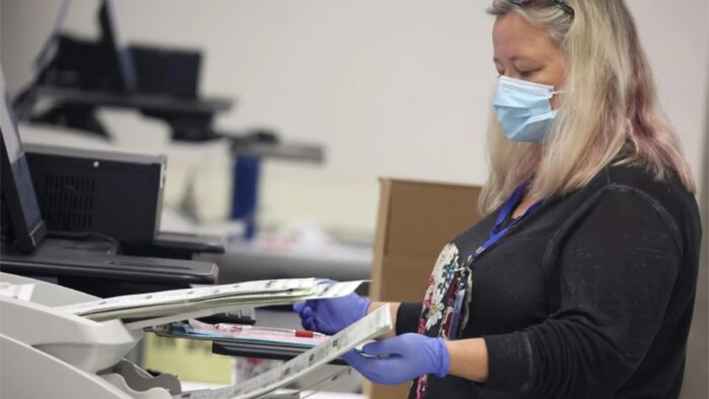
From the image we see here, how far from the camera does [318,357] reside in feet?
3.39

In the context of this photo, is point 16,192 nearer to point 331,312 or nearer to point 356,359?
point 331,312

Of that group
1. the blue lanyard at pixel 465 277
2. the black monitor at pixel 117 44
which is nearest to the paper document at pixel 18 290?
the blue lanyard at pixel 465 277

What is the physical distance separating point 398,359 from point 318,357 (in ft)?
0.49

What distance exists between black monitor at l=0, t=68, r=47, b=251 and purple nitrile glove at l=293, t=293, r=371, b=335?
481 millimetres

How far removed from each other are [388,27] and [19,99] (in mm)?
1417

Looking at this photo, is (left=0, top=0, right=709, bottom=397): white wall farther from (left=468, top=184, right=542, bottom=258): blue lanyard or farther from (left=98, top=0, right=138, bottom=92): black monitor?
(left=468, top=184, right=542, bottom=258): blue lanyard

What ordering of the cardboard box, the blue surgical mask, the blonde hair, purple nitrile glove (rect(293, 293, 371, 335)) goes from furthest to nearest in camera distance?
the cardboard box < purple nitrile glove (rect(293, 293, 371, 335)) < the blue surgical mask < the blonde hair

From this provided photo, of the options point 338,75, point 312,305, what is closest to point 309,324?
point 312,305

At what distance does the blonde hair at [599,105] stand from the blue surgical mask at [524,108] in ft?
0.13

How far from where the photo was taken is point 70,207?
71.8 inches

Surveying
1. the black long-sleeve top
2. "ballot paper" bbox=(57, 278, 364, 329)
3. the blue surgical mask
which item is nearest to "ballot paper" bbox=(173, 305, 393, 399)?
"ballot paper" bbox=(57, 278, 364, 329)

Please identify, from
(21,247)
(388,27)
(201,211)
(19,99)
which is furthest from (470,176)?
(21,247)

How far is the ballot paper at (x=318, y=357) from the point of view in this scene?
0.99 m

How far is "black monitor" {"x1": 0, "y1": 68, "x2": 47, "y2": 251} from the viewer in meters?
1.50
